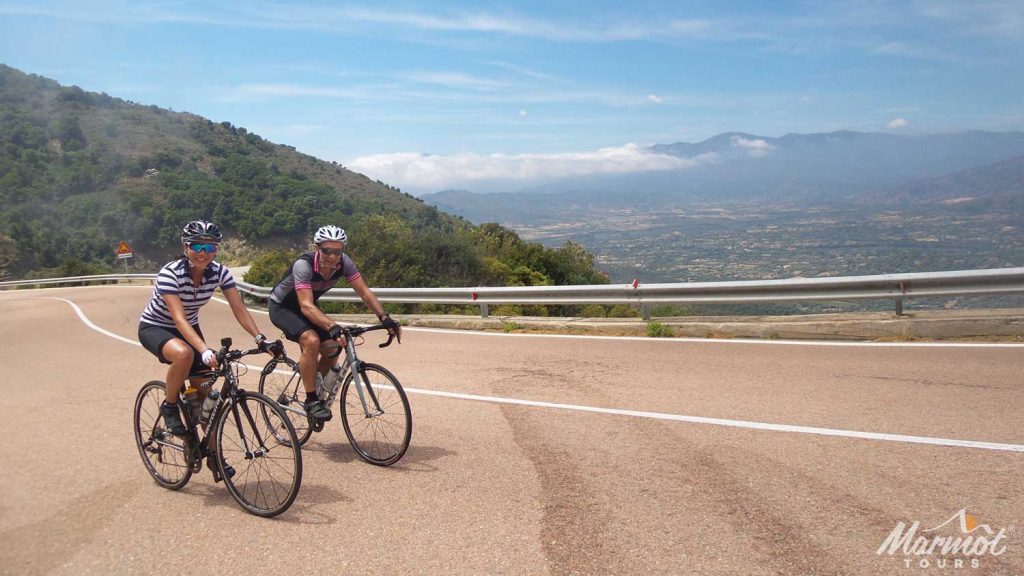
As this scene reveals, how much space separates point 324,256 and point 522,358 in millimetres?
4476

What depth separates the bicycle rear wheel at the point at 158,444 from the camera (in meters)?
4.93

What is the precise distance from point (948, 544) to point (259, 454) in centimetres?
397

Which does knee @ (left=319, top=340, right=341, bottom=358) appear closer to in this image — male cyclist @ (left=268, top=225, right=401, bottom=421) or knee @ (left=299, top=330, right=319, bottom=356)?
male cyclist @ (left=268, top=225, right=401, bottom=421)

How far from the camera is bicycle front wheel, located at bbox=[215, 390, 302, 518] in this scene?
4266 millimetres

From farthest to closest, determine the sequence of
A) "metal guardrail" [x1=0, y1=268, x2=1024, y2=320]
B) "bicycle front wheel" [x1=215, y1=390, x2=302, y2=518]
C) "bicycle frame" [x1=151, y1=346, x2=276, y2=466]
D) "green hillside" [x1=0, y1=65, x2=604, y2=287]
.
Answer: "green hillside" [x1=0, y1=65, x2=604, y2=287] < "metal guardrail" [x1=0, y1=268, x2=1024, y2=320] < "bicycle frame" [x1=151, y1=346, x2=276, y2=466] < "bicycle front wheel" [x1=215, y1=390, x2=302, y2=518]

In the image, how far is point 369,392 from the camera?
5.21m

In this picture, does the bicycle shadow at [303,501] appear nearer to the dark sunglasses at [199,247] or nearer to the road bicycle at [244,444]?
the road bicycle at [244,444]

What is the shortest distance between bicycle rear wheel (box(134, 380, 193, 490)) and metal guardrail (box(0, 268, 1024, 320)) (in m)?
7.81

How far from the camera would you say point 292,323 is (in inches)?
219

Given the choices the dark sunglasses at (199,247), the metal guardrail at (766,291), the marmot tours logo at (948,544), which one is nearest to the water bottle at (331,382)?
the dark sunglasses at (199,247)

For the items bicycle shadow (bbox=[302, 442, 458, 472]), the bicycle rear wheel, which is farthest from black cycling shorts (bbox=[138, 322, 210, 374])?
bicycle shadow (bbox=[302, 442, 458, 472])

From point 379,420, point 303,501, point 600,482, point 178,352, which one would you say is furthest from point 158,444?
point 600,482

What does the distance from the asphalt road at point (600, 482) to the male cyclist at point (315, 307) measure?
77 cm

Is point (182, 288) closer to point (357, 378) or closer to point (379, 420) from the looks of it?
point (357, 378)
